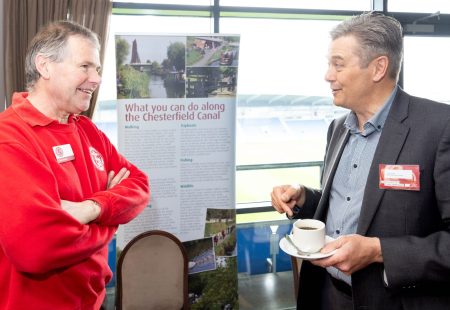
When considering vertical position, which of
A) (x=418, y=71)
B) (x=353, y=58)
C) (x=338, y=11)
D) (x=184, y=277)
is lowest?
(x=184, y=277)

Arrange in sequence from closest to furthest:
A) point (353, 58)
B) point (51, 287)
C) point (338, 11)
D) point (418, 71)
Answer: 1. point (51, 287)
2. point (353, 58)
3. point (338, 11)
4. point (418, 71)

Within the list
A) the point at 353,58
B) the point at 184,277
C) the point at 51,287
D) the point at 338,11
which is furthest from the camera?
the point at 338,11

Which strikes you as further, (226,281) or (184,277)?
(226,281)

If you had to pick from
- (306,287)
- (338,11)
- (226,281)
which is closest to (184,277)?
(226,281)

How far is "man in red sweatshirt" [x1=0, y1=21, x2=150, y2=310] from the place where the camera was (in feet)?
4.49

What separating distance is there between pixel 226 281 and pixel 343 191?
206 centimetres

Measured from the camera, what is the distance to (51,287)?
152 centimetres

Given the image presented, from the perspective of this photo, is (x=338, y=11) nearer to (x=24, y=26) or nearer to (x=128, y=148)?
(x=128, y=148)

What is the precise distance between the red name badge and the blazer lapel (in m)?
0.02

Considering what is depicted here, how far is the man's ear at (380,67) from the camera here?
1.66m

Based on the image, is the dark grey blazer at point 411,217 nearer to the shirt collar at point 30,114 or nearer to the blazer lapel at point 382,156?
the blazer lapel at point 382,156

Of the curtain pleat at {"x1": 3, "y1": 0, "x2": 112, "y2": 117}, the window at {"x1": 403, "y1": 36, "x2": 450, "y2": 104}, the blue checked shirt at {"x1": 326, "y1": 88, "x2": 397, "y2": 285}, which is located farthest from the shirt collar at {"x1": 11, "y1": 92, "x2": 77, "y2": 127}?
the window at {"x1": 403, "y1": 36, "x2": 450, "y2": 104}

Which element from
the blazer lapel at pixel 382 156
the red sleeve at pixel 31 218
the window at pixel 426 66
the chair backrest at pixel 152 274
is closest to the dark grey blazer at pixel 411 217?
the blazer lapel at pixel 382 156

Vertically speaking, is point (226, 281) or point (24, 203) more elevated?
point (24, 203)
